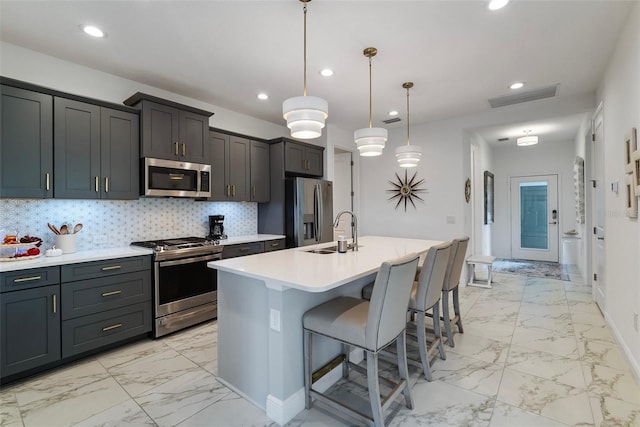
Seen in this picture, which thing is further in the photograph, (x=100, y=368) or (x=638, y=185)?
(x=100, y=368)

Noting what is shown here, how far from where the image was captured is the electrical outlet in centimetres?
185

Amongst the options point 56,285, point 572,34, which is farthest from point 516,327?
point 56,285

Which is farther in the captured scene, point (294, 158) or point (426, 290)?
point (294, 158)

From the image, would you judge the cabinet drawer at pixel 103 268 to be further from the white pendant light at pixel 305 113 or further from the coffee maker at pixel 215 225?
the white pendant light at pixel 305 113

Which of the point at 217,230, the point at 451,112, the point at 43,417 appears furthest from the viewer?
the point at 451,112

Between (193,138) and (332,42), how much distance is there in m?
1.90

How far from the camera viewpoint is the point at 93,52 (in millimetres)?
2795

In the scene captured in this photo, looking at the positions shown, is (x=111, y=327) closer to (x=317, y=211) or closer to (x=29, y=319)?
(x=29, y=319)

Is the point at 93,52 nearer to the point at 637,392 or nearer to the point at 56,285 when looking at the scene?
the point at 56,285

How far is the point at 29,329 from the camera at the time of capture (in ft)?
7.65

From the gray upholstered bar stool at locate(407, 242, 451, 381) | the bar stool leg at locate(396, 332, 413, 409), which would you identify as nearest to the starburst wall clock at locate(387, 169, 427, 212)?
the gray upholstered bar stool at locate(407, 242, 451, 381)

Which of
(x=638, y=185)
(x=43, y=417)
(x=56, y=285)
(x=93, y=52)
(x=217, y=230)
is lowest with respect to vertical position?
(x=43, y=417)

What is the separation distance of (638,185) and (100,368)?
4.30 m

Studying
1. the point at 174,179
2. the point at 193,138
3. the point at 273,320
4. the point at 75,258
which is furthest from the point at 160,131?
the point at 273,320
